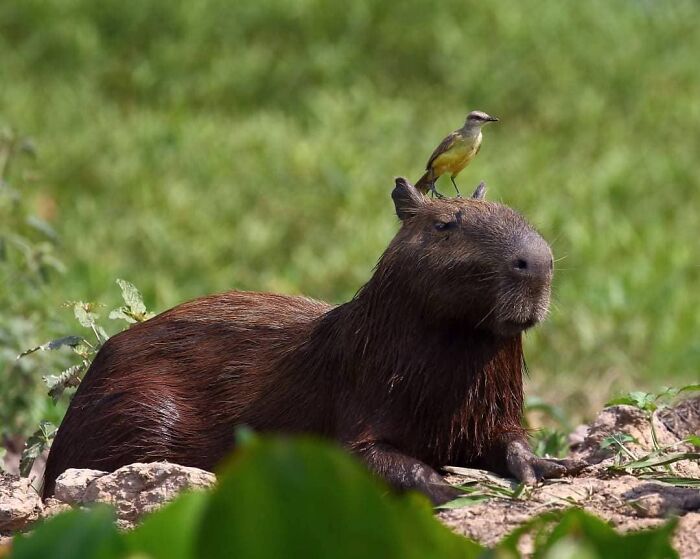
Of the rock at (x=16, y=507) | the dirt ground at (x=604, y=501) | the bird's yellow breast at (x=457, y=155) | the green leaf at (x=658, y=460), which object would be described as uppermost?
the bird's yellow breast at (x=457, y=155)

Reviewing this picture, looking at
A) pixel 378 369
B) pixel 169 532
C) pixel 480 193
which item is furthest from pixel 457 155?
pixel 169 532

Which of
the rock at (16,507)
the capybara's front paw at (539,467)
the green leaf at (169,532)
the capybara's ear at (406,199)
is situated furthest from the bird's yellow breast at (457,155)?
the green leaf at (169,532)

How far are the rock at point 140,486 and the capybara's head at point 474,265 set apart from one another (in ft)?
2.56

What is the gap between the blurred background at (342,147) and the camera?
870cm

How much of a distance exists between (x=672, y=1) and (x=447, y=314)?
11.0 metres

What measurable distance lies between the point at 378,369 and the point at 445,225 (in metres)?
0.43

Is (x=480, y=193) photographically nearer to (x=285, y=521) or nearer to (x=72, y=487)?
(x=72, y=487)

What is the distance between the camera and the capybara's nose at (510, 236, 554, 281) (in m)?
3.72

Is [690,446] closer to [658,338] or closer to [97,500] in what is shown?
[97,500]

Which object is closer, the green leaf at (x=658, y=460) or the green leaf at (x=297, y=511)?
the green leaf at (x=297, y=511)

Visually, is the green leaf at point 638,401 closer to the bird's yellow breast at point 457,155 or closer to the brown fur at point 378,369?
the brown fur at point 378,369

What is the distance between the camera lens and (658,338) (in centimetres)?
845

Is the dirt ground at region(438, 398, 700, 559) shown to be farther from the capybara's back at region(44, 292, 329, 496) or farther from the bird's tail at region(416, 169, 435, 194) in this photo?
the bird's tail at region(416, 169, 435, 194)

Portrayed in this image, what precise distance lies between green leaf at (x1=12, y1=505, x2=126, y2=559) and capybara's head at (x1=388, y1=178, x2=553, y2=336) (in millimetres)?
2061
